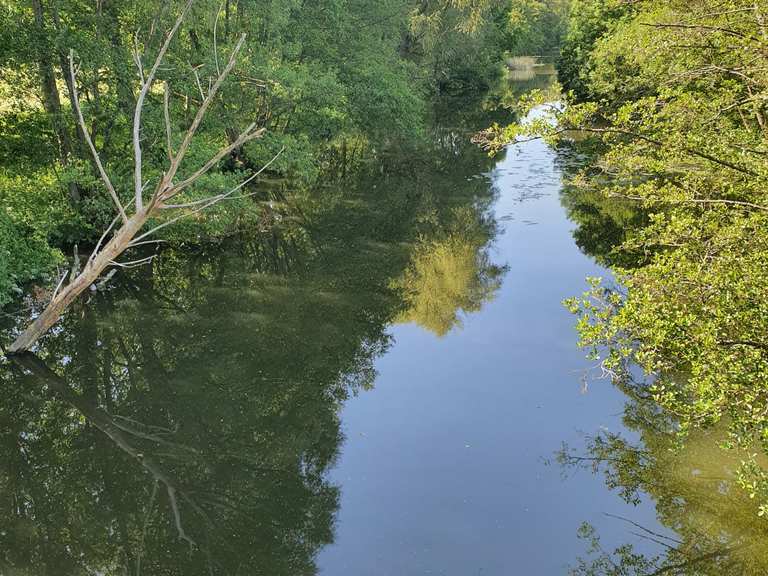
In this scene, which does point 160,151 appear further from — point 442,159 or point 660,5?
point 442,159

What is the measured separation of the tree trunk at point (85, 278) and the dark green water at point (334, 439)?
0.49 metres

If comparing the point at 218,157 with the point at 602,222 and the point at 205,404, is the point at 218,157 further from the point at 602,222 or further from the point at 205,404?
the point at 602,222

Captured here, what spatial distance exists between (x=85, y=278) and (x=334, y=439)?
4871 millimetres

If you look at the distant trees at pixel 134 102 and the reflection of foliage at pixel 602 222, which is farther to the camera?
the reflection of foliage at pixel 602 222

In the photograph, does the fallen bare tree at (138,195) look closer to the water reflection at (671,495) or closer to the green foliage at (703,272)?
the green foliage at (703,272)

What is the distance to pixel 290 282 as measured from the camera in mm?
16109

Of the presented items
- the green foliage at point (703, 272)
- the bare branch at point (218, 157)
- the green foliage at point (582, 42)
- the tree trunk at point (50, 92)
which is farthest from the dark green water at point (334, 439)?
the green foliage at point (582, 42)

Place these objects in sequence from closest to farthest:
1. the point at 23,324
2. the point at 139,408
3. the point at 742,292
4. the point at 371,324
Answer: the point at 742,292
the point at 139,408
the point at 23,324
the point at 371,324

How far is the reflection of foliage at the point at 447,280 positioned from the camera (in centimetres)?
1472

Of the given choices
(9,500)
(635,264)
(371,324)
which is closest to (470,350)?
(371,324)

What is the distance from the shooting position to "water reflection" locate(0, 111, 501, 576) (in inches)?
317

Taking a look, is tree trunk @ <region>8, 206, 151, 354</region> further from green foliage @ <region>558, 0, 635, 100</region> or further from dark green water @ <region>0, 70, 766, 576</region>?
green foliage @ <region>558, 0, 635, 100</region>

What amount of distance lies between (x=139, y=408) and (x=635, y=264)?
12.8 m

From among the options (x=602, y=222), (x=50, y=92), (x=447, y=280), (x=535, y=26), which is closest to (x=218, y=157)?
(x=447, y=280)
